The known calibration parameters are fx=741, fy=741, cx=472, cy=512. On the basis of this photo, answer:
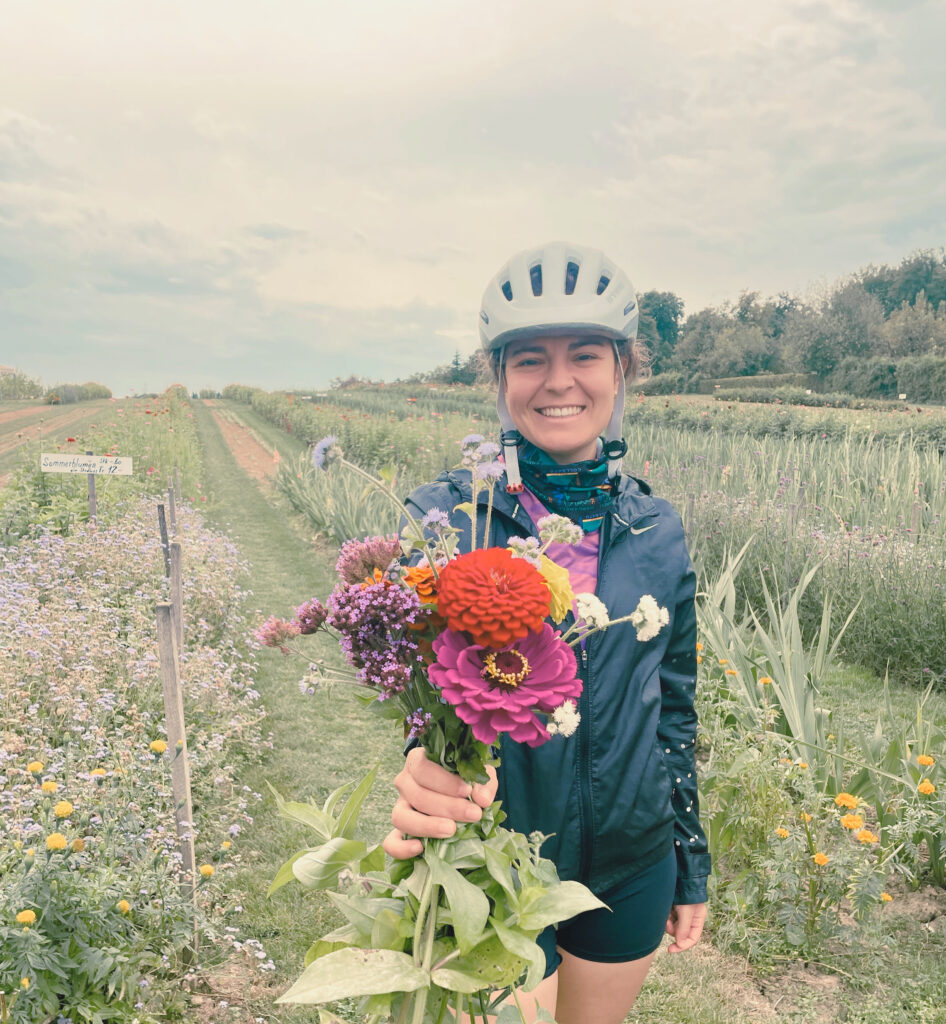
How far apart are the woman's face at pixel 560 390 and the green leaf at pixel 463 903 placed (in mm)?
822

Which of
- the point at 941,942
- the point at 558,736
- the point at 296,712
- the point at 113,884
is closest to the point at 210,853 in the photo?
the point at 113,884

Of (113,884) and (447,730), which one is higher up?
(447,730)

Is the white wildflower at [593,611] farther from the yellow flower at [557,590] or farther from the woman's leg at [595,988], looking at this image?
the woman's leg at [595,988]

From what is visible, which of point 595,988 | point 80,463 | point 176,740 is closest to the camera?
point 595,988

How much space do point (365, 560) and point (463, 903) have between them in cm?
41

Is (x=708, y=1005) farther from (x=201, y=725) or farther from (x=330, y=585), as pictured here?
(x=330, y=585)

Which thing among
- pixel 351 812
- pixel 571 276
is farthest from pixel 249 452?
pixel 351 812

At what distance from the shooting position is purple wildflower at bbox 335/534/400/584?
3.04ft

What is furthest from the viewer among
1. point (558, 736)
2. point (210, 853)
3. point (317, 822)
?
point (210, 853)

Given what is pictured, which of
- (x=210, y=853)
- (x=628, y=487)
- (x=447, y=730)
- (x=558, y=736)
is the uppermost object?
(x=628, y=487)

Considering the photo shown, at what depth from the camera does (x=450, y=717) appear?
89 cm

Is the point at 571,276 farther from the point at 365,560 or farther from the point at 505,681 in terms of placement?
the point at 505,681

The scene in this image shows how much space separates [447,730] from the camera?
0.90 metres

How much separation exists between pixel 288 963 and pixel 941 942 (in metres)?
2.38
